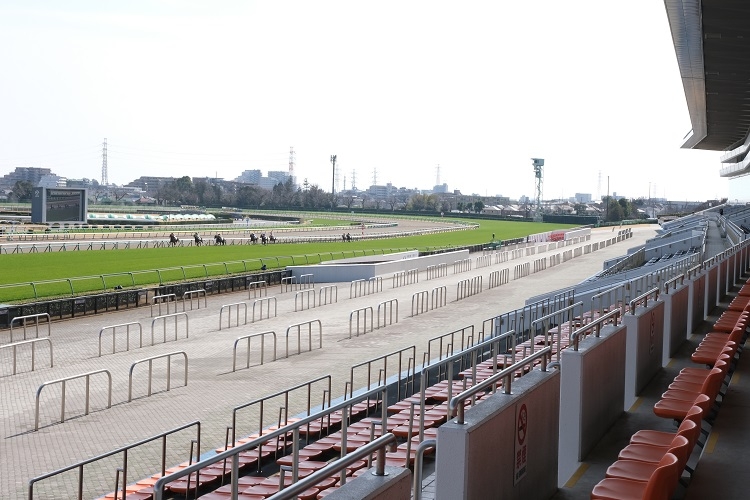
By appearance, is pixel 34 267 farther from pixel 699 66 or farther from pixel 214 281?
pixel 699 66

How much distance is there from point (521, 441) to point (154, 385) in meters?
12.5

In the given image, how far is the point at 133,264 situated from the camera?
42.3 meters

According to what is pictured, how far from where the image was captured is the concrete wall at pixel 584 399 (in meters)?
8.13

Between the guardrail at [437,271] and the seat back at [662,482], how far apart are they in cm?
3742

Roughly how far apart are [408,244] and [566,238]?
22102 mm

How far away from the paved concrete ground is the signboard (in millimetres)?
43804

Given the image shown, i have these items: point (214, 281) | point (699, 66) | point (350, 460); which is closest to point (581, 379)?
point (350, 460)

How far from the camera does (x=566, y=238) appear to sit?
264 ft

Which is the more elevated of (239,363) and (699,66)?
(699,66)

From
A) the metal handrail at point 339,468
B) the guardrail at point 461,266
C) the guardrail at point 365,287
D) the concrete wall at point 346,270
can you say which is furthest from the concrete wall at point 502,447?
the guardrail at point 461,266

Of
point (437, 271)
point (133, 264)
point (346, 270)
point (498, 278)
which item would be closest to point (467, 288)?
point (498, 278)

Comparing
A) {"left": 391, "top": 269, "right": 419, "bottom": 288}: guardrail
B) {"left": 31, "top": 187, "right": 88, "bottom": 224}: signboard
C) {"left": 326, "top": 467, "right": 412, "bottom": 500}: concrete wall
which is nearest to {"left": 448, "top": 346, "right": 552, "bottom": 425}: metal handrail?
{"left": 326, "top": 467, "right": 412, "bottom": 500}: concrete wall

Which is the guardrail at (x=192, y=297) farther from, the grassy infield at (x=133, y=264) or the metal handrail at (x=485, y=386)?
the metal handrail at (x=485, y=386)

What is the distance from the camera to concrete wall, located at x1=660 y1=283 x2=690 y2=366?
12586 millimetres
